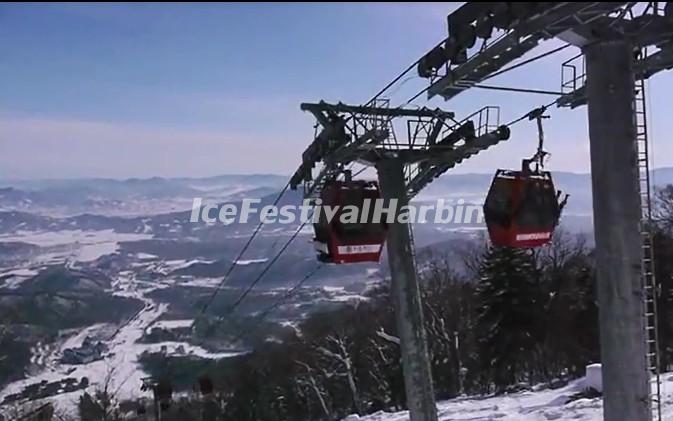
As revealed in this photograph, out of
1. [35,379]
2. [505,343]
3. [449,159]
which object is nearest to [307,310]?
[35,379]

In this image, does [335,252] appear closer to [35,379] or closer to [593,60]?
[593,60]

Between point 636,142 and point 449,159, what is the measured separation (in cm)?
539

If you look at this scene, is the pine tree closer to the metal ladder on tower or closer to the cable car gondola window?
the cable car gondola window

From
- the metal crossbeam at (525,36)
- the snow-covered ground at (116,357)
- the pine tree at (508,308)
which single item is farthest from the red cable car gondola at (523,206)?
the snow-covered ground at (116,357)

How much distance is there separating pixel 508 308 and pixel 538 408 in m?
17.1

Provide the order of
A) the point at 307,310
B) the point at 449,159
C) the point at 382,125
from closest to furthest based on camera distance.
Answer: the point at 382,125, the point at 449,159, the point at 307,310

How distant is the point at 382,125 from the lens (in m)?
11.5

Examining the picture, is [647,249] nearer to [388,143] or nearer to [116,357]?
[388,143]

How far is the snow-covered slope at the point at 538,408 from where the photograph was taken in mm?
16469

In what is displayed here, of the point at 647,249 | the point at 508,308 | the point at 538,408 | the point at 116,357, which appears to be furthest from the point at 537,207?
the point at 116,357

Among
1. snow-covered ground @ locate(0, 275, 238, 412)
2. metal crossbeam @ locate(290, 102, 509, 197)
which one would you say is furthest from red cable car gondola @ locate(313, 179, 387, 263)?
snow-covered ground @ locate(0, 275, 238, 412)

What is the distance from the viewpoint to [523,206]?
1090 centimetres

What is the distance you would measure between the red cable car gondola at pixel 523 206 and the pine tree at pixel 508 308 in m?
24.0

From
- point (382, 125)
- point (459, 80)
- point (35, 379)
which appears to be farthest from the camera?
point (35, 379)
